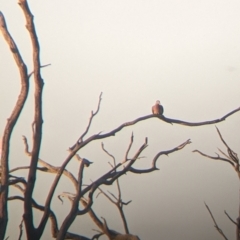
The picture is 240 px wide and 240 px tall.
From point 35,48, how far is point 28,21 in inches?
1.6

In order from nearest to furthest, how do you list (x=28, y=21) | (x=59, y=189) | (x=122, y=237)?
1. (x=28, y=21)
2. (x=122, y=237)
3. (x=59, y=189)

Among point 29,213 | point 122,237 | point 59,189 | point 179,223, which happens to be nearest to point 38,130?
point 29,213

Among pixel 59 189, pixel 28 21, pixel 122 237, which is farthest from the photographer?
pixel 59 189

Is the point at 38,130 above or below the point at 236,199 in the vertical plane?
above

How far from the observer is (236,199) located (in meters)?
1.42

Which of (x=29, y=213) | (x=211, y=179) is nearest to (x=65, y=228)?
(x=29, y=213)

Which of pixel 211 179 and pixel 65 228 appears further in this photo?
pixel 211 179

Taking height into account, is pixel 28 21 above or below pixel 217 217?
above

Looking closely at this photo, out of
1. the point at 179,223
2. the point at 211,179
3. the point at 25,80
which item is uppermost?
the point at 25,80

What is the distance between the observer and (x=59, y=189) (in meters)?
1.40

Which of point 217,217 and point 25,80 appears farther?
point 217,217

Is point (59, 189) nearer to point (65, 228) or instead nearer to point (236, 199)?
point (236, 199)

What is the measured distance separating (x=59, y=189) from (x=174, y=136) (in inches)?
17.9

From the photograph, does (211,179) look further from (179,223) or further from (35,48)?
(35,48)
